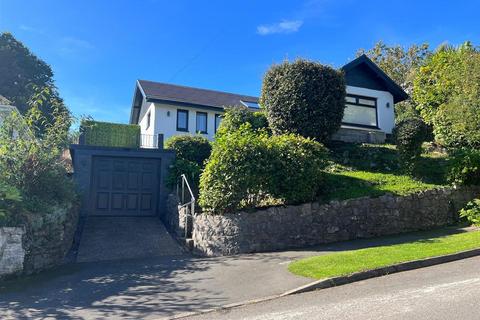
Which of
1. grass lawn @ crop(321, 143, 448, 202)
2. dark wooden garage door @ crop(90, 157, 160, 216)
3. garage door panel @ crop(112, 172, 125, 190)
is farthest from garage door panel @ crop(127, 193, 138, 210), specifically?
grass lawn @ crop(321, 143, 448, 202)

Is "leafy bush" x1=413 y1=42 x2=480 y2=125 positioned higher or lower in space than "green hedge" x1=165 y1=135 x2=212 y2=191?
higher

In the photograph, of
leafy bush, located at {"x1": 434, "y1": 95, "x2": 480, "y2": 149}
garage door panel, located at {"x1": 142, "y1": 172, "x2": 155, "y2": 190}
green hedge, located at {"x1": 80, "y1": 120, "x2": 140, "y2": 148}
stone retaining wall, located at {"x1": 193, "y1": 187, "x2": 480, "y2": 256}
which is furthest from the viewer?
green hedge, located at {"x1": 80, "y1": 120, "x2": 140, "y2": 148}

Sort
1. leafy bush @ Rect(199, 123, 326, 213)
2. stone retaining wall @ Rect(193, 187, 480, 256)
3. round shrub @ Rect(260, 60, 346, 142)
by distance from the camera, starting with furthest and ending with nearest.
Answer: round shrub @ Rect(260, 60, 346, 142) < leafy bush @ Rect(199, 123, 326, 213) < stone retaining wall @ Rect(193, 187, 480, 256)

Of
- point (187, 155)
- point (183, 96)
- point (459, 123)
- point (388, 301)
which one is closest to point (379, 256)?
point (388, 301)

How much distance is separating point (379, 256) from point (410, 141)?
21.2ft

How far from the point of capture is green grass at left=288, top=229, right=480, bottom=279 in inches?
299

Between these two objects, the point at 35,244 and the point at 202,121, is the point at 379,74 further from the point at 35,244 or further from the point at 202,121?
the point at 35,244

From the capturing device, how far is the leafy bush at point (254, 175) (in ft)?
35.9

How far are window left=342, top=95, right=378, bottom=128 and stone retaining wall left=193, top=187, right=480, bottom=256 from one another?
8517 mm

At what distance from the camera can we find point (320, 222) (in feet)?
36.6

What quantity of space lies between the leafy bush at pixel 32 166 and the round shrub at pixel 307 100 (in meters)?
7.96

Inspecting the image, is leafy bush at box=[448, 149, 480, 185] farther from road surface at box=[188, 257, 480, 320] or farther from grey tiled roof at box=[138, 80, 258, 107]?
grey tiled roof at box=[138, 80, 258, 107]

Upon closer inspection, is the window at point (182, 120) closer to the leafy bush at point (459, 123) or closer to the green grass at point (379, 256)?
the leafy bush at point (459, 123)

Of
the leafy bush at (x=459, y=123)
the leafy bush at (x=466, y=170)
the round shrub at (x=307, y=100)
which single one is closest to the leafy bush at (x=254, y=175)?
the round shrub at (x=307, y=100)
